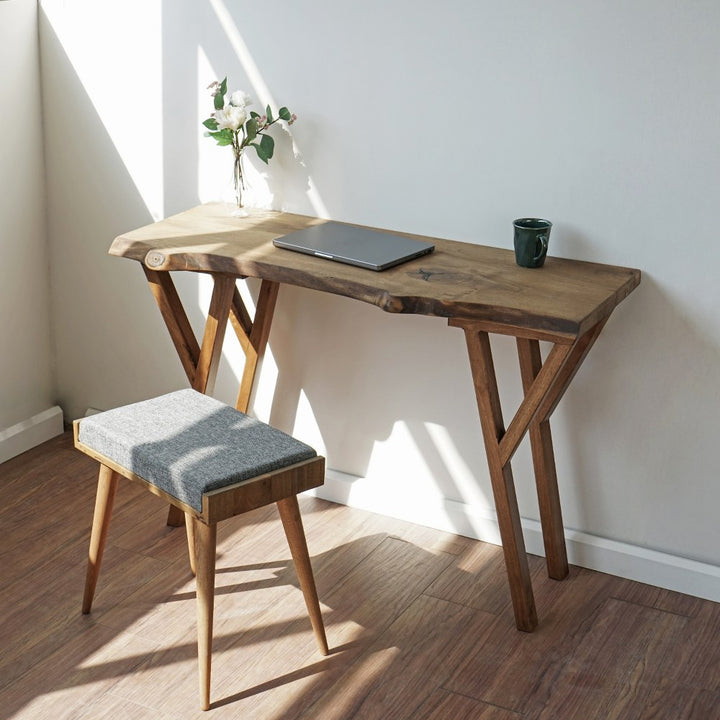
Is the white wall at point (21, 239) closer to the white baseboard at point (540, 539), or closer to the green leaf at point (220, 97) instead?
the green leaf at point (220, 97)

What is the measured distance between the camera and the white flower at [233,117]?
8.67 feet

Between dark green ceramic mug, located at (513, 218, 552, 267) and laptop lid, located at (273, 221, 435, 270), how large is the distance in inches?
9.0

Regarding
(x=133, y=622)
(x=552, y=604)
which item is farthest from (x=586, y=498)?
(x=133, y=622)

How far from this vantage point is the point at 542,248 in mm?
2402

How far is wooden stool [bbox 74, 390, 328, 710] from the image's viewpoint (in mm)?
2049

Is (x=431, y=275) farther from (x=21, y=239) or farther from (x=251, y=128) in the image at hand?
(x=21, y=239)

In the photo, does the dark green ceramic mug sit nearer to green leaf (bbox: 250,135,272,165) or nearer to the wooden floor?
green leaf (bbox: 250,135,272,165)

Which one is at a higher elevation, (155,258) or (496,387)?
(155,258)

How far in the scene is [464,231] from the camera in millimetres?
2637

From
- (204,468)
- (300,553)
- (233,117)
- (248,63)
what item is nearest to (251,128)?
(233,117)

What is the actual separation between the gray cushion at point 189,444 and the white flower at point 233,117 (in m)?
0.75

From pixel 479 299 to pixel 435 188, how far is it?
1.75 feet

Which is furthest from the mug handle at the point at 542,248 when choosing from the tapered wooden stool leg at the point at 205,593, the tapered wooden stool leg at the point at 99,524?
the tapered wooden stool leg at the point at 99,524

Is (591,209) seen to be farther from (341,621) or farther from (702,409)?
(341,621)
